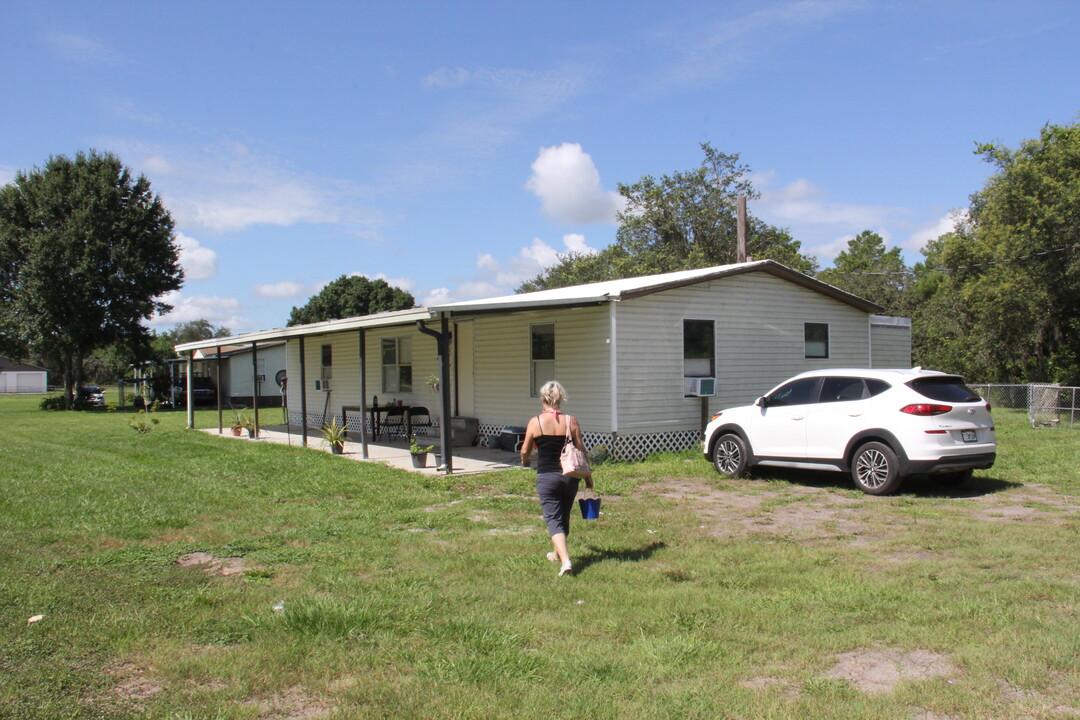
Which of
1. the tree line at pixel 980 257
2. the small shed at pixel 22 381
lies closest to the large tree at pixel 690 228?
the tree line at pixel 980 257

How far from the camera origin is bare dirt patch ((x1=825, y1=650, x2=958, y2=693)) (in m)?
3.77

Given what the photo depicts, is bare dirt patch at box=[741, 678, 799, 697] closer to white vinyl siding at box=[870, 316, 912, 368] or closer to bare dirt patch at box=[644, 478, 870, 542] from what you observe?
bare dirt patch at box=[644, 478, 870, 542]

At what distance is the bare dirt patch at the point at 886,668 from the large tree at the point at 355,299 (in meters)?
50.6

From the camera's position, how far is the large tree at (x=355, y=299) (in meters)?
53.7

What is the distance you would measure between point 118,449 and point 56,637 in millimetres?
12611

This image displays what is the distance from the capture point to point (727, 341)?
1417 centimetres

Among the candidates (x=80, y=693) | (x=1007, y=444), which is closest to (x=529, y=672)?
(x=80, y=693)

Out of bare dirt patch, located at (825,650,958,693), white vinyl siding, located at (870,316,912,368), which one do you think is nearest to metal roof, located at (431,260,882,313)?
white vinyl siding, located at (870,316,912,368)

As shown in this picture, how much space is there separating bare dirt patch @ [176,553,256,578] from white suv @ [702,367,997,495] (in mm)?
6875

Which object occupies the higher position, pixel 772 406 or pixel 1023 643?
pixel 772 406

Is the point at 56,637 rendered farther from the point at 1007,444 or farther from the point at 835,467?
the point at 1007,444

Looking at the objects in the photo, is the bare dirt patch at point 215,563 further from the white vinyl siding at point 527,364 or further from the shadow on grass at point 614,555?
the white vinyl siding at point 527,364

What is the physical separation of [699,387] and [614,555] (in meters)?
7.34

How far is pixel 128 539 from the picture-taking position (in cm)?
709
